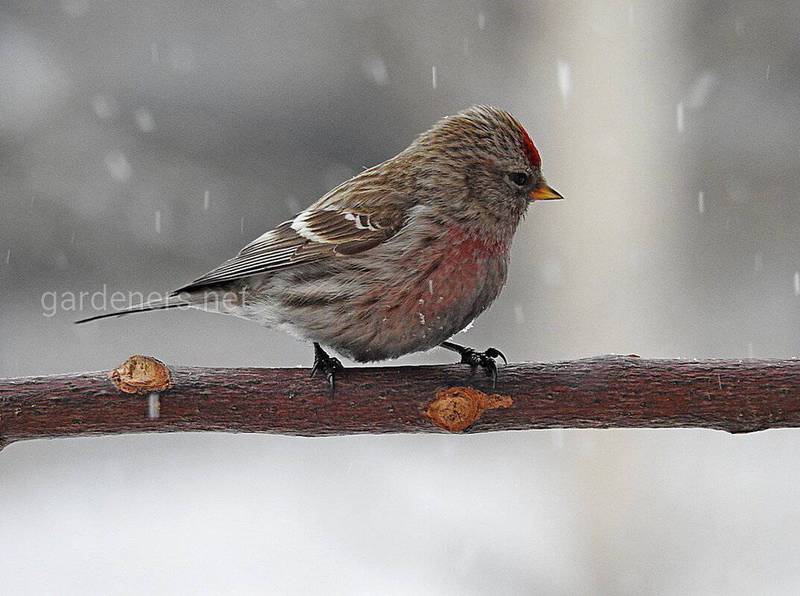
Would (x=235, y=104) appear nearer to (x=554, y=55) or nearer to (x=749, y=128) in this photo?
(x=554, y=55)

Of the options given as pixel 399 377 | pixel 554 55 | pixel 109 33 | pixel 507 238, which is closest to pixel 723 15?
pixel 554 55

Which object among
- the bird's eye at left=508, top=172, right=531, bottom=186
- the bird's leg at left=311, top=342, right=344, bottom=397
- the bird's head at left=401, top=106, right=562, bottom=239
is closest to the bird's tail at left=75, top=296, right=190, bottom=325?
the bird's leg at left=311, top=342, right=344, bottom=397

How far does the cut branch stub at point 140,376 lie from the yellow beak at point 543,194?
71 cm

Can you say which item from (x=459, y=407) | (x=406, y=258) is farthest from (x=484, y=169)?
(x=459, y=407)

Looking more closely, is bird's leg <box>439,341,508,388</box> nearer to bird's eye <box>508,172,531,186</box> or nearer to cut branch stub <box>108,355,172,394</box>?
bird's eye <box>508,172,531,186</box>

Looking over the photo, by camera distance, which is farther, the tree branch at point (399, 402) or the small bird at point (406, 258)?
the small bird at point (406, 258)

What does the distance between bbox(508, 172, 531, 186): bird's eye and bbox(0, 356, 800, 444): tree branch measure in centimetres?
36

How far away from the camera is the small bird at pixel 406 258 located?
1.66 metres

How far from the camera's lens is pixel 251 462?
3926 mm

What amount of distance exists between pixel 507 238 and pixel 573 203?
2829 millimetres

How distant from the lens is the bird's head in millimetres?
1693

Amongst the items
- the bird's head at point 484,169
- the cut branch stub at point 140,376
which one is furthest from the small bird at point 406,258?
the cut branch stub at point 140,376

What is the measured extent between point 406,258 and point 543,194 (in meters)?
0.27

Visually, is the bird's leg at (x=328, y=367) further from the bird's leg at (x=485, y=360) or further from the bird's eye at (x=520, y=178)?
the bird's eye at (x=520, y=178)
